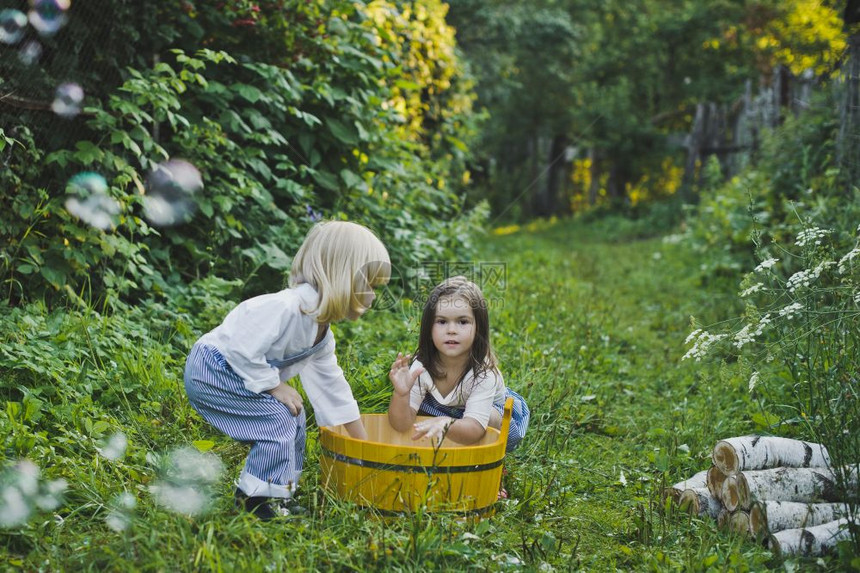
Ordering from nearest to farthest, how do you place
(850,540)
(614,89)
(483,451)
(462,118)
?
(850,540) → (483,451) → (462,118) → (614,89)

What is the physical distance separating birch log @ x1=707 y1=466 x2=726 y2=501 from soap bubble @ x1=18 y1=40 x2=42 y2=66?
3537mm

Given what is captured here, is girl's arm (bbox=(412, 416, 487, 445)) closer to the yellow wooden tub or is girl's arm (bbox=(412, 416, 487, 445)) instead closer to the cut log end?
the yellow wooden tub

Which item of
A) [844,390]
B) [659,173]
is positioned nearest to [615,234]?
[659,173]

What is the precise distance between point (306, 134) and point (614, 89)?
12.8 metres

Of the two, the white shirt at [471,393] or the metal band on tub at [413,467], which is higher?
the white shirt at [471,393]

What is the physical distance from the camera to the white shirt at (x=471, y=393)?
282cm

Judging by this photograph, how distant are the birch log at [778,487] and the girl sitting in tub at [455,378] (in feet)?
2.71

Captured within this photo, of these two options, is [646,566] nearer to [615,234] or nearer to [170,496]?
[170,496]

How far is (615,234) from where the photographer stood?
13.7 meters

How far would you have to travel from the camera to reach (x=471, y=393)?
288cm

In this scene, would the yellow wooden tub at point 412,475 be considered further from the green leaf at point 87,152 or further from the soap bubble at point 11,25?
the soap bubble at point 11,25

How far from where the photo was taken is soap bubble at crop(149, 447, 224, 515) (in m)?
2.33

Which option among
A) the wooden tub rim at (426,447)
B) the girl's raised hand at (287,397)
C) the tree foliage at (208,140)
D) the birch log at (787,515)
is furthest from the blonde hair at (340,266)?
the tree foliage at (208,140)

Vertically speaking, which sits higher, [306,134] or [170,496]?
[306,134]
